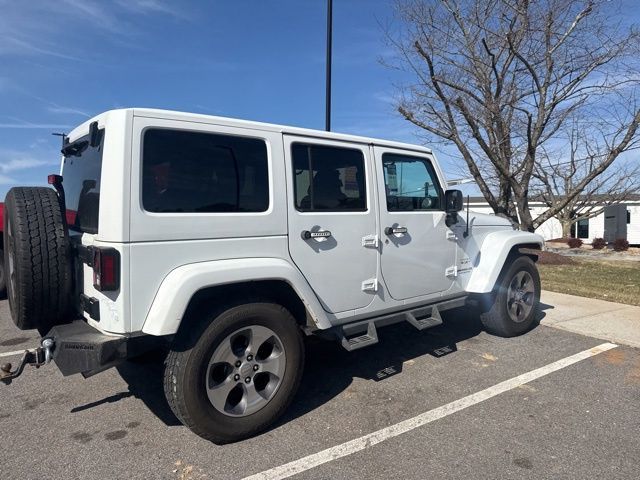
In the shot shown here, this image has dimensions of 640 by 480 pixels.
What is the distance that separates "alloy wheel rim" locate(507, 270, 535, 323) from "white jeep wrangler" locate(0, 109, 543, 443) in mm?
1920

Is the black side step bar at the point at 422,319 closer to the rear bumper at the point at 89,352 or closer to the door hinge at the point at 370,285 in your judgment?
the door hinge at the point at 370,285

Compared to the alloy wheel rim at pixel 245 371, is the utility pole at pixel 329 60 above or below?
above

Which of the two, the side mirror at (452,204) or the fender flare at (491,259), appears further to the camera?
the fender flare at (491,259)

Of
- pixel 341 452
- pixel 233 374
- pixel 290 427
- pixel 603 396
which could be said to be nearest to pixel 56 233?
pixel 233 374

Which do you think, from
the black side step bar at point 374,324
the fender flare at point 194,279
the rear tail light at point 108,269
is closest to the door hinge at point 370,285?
the black side step bar at point 374,324

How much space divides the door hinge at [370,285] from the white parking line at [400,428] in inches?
39.7

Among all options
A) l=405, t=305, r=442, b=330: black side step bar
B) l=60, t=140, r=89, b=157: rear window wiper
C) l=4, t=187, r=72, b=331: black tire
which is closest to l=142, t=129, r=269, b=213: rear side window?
l=4, t=187, r=72, b=331: black tire

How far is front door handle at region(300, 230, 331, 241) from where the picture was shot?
3.34 meters

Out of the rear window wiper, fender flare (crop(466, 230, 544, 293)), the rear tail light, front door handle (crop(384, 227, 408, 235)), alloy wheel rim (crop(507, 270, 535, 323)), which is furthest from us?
alloy wheel rim (crop(507, 270, 535, 323))

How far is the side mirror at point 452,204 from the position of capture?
14.2 feet

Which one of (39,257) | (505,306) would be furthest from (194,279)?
(505,306)

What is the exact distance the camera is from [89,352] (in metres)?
2.69

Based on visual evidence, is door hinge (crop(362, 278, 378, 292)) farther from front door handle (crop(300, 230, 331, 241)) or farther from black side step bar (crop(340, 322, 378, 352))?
front door handle (crop(300, 230, 331, 241))

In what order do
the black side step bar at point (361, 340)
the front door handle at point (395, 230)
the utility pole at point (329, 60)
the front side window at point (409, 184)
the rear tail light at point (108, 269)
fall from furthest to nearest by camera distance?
the utility pole at point (329, 60), the front side window at point (409, 184), the front door handle at point (395, 230), the black side step bar at point (361, 340), the rear tail light at point (108, 269)
